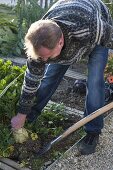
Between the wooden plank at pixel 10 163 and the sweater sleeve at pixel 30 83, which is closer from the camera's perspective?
the sweater sleeve at pixel 30 83

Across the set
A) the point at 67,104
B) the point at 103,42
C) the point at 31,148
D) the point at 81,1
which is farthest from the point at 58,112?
the point at 81,1

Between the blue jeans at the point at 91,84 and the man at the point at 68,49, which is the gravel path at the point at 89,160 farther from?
the blue jeans at the point at 91,84

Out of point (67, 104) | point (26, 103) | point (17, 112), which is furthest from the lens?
point (67, 104)

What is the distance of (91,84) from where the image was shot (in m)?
3.98

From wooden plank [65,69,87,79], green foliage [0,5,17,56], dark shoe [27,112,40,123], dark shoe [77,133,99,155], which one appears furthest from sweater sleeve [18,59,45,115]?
green foliage [0,5,17,56]

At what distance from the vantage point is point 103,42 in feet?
12.3

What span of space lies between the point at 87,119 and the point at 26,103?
0.61m

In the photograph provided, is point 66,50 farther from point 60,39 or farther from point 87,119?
point 87,119

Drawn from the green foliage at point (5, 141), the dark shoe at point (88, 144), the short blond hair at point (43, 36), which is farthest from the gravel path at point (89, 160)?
the short blond hair at point (43, 36)

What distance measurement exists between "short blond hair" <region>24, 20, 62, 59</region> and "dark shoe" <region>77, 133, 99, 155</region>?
4.76ft

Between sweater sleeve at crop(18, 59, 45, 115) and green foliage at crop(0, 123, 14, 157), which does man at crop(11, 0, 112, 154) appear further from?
green foliage at crop(0, 123, 14, 157)

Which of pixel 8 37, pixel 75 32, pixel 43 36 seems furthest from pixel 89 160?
pixel 8 37

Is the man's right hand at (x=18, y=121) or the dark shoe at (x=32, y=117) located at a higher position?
the man's right hand at (x=18, y=121)

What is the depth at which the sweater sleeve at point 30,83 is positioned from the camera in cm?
355
